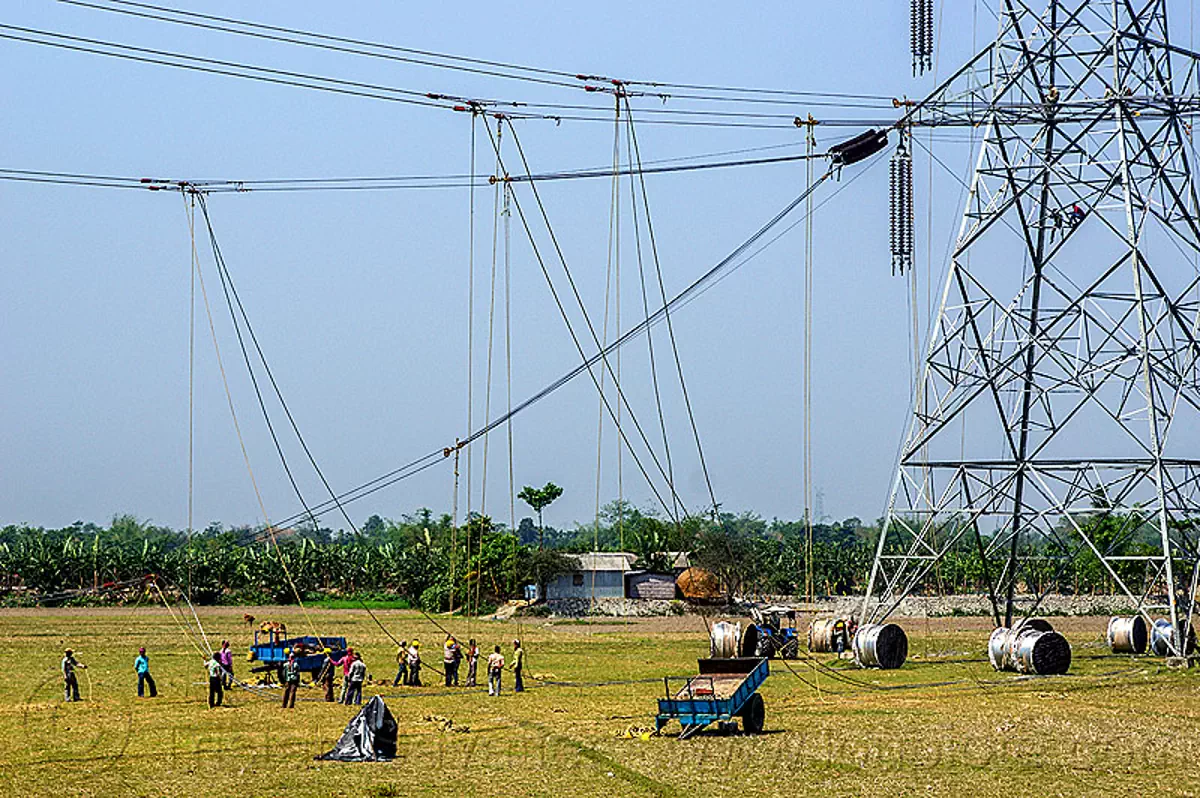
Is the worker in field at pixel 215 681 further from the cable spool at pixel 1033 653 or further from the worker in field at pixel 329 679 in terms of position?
the cable spool at pixel 1033 653

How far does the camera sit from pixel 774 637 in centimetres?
5309

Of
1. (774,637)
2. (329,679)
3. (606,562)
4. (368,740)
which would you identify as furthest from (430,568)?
(368,740)

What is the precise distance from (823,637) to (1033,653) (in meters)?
9.47

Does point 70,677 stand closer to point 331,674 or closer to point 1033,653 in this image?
point 331,674

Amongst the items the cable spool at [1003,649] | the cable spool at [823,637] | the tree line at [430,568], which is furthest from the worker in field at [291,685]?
the tree line at [430,568]

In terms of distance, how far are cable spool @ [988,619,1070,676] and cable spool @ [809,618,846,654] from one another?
6971 millimetres

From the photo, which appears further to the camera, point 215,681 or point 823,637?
point 823,637

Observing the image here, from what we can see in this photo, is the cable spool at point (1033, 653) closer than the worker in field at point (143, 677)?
No

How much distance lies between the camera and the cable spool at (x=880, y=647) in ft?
154

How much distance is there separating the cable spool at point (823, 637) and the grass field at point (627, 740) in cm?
127

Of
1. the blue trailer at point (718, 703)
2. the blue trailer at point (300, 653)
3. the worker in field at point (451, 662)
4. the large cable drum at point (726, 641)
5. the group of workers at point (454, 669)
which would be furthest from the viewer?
the large cable drum at point (726, 641)

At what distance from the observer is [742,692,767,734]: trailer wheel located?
31.2 m

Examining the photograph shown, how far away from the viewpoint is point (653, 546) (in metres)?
114

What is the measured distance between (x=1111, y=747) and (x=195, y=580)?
282 ft
